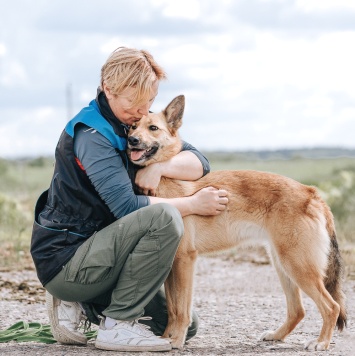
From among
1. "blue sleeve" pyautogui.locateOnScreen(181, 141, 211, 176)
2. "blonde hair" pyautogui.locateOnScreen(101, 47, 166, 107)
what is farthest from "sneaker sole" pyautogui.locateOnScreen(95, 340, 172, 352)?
"blonde hair" pyautogui.locateOnScreen(101, 47, 166, 107)

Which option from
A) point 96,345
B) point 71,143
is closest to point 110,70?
point 71,143

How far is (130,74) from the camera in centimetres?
520

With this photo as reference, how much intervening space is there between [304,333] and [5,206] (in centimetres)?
858

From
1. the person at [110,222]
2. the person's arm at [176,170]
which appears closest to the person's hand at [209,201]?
the person's arm at [176,170]

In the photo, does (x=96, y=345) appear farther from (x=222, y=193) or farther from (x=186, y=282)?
(x=222, y=193)

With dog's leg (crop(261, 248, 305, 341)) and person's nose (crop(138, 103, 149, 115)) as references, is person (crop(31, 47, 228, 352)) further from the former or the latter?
dog's leg (crop(261, 248, 305, 341))

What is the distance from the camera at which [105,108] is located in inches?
210

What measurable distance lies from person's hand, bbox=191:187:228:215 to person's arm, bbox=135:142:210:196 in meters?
0.23

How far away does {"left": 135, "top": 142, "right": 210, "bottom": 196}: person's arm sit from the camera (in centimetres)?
570

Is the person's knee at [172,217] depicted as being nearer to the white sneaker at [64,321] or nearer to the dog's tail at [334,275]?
the white sneaker at [64,321]

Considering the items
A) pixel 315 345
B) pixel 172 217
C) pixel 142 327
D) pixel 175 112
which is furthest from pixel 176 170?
pixel 315 345

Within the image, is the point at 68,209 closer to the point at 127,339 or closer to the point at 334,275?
the point at 127,339

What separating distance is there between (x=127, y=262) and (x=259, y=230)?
1.10m

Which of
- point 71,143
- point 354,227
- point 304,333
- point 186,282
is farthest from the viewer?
point 354,227
